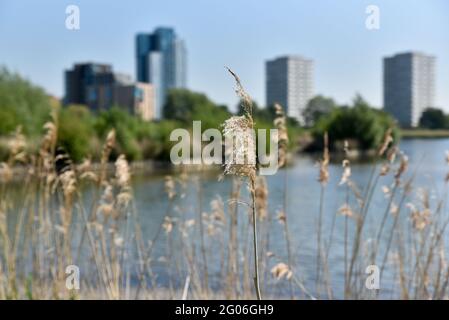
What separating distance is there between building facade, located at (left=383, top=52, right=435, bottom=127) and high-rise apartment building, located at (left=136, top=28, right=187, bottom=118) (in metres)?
66.3

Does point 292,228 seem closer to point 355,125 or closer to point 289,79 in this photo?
point 289,79

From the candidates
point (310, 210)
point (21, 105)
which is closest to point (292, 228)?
point (310, 210)

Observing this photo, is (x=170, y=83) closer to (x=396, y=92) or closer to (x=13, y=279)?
(x=396, y=92)

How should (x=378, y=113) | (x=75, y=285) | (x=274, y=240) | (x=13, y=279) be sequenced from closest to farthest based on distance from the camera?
(x=75, y=285) < (x=13, y=279) < (x=274, y=240) < (x=378, y=113)

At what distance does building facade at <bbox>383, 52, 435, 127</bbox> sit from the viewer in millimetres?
10547

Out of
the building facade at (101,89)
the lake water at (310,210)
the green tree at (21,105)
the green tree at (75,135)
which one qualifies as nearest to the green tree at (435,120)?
the lake water at (310,210)

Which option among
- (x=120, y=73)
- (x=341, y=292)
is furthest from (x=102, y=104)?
(x=341, y=292)

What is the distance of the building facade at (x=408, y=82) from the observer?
34.6ft

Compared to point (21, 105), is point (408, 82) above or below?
below

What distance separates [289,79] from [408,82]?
7.53 metres

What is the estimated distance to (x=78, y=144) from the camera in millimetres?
26453

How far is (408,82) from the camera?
11102 millimetres

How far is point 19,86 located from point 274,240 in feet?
92.0
